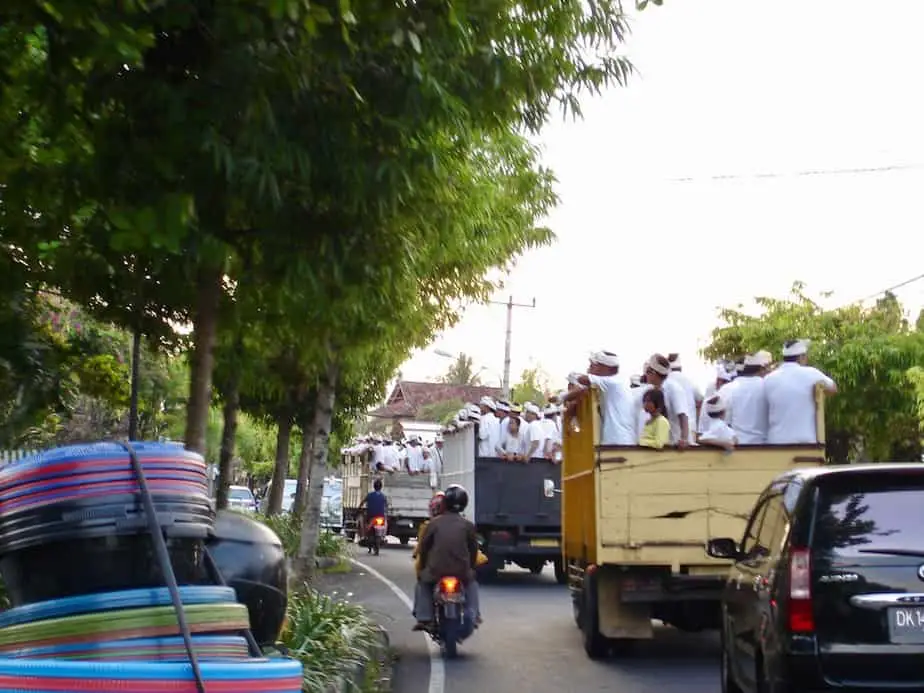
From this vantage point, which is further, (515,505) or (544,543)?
(544,543)

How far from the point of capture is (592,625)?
40.0 feet

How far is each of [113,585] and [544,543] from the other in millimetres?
16956

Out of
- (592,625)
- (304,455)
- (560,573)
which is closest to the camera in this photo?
(592,625)

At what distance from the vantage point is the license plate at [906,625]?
6.79 meters

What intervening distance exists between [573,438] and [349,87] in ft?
24.5

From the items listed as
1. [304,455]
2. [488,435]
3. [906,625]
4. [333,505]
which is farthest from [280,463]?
[906,625]

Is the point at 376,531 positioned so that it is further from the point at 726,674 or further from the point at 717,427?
the point at 726,674

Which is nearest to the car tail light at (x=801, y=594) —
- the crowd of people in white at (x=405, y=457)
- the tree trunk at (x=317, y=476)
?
the tree trunk at (x=317, y=476)

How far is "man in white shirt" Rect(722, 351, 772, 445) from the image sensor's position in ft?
41.4

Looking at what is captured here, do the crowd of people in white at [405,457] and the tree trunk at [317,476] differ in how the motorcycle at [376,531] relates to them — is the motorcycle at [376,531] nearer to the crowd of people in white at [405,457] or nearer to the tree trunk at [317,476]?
the crowd of people in white at [405,457]

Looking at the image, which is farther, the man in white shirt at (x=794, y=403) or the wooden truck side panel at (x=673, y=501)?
the man in white shirt at (x=794, y=403)

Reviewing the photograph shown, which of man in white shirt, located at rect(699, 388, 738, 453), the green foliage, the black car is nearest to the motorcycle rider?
the green foliage

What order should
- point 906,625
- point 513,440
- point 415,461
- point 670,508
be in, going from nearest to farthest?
1. point 906,625
2. point 670,508
3. point 513,440
4. point 415,461

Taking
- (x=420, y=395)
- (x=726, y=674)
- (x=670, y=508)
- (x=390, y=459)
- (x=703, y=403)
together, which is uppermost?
(x=420, y=395)
